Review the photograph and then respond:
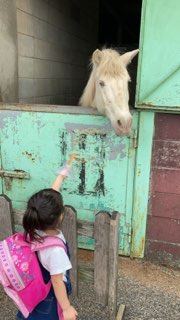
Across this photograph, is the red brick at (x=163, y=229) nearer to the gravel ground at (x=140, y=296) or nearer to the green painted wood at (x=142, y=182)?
the green painted wood at (x=142, y=182)

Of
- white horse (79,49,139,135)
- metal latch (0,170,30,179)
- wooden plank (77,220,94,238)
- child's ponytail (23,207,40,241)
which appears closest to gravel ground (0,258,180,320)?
wooden plank (77,220,94,238)

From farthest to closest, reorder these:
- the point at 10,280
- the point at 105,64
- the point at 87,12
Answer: the point at 87,12
the point at 105,64
the point at 10,280

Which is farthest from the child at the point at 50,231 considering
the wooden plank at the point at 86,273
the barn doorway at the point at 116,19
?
the barn doorway at the point at 116,19

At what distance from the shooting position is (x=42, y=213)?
5.14 feet

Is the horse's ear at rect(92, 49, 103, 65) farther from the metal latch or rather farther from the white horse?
the metal latch

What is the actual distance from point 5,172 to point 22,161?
0.69 feet

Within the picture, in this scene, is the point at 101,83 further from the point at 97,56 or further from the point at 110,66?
the point at 97,56

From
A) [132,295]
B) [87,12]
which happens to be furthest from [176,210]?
[87,12]

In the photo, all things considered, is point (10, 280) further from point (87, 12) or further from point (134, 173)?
point (87, 12)

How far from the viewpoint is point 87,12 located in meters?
6.20

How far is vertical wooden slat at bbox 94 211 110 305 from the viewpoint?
2.12 meters

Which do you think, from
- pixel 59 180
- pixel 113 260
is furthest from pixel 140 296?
pixel 59 180

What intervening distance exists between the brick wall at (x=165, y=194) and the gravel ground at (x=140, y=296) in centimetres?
20

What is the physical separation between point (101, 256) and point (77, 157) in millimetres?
1022
